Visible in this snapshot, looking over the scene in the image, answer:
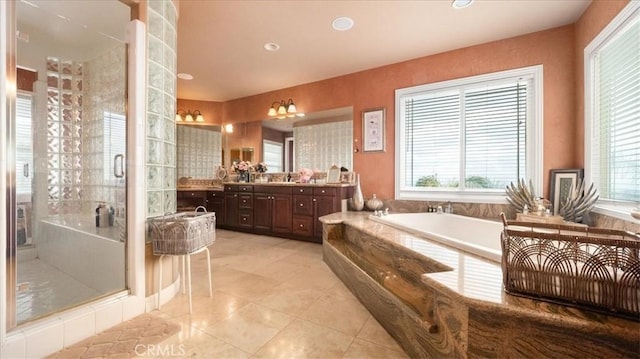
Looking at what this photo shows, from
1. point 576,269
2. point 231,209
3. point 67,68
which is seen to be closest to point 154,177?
point 67,68

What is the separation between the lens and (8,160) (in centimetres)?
124

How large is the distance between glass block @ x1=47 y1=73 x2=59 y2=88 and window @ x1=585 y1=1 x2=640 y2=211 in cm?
441

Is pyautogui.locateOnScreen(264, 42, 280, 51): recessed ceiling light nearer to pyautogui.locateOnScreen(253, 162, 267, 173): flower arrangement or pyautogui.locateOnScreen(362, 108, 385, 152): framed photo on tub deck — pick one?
pyautogui.locateOnScreen(362, 108, 385, 152): framed photo on tub deck

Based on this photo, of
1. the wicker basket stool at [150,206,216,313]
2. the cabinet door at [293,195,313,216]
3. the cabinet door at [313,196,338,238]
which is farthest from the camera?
the cabinet door at [293,195,313,216]

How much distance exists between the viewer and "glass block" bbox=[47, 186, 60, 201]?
6.99 feet

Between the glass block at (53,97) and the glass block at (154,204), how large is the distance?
1344 mm

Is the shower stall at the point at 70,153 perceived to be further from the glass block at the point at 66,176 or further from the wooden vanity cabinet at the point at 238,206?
the wooden vanity cabinet at the point at 238,206

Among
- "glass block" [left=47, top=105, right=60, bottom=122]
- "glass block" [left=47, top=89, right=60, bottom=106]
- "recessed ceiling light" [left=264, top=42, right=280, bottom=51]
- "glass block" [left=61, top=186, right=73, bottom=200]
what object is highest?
"recessed ceiling light" [left=264, top=42, right=280, bottom=51]

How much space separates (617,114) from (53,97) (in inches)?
182

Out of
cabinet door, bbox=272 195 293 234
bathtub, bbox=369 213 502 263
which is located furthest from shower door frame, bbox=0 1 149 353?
cabinet door, bbox=272 195 293 234

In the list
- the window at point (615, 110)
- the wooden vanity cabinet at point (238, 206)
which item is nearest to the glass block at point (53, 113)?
the wooden vanity cabinet at point (238, 206)

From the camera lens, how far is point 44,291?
1638 mm

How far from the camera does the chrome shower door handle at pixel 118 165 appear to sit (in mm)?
1826

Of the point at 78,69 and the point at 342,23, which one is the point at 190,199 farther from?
the point at 342,23
